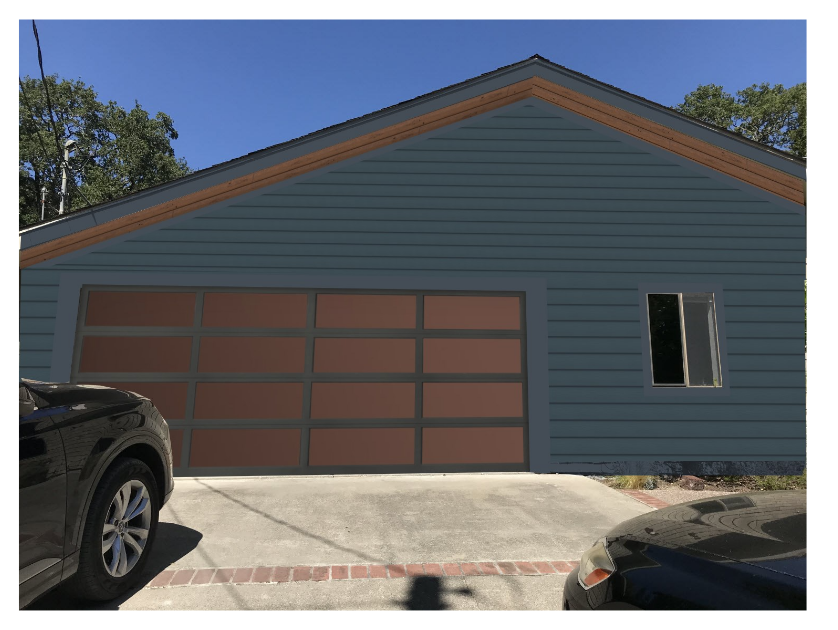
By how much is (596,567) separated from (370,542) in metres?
2.33

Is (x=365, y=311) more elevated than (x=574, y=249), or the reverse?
(x=574, y=249)

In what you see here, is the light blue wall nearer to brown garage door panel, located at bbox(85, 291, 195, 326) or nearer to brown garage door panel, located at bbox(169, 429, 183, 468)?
brown garage door panel, located at bbox(85, 291, 195, 326)

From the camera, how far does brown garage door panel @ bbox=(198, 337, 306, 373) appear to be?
6.74m

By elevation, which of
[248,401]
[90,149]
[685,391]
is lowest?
[248,401]

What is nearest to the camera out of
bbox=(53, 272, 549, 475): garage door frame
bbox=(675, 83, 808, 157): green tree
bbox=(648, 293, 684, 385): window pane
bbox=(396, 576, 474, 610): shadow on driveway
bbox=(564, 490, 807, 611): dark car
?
bbox=(564, 490, 807, 611): dark car

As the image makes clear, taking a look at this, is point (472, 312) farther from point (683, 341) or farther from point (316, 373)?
point (683, 341)

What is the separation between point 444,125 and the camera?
729cm

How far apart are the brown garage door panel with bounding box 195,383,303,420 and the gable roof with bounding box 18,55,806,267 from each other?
8.17ft

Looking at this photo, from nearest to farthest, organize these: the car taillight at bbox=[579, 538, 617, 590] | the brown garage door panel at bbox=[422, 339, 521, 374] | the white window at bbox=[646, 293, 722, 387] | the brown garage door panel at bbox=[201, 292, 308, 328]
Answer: the car taillight at bbox=[579, 538, 617, 590]
the brown garage door panel at bbox=[201, 292, 308, 328]
the brown garage door panel at bbox=[422, 339, 521, 374]
the white window at bbox=[646, 293, 722, 387]

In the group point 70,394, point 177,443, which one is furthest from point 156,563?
point 177,443

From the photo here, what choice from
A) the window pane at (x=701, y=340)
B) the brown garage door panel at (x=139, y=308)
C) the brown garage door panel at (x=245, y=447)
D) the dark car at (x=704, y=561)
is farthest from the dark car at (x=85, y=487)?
the window pane at (x=701, y=340)

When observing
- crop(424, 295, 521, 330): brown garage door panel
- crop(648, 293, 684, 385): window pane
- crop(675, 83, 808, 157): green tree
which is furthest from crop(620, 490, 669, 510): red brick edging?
crop(675, 83, 808, 157): green tree
